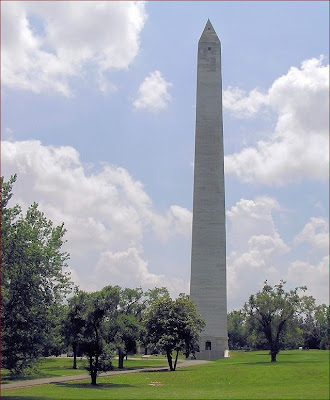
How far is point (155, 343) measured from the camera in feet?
182

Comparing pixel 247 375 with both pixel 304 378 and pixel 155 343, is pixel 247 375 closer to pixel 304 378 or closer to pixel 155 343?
pixel 304 378

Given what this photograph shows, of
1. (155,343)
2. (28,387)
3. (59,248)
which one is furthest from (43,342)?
(155,343)

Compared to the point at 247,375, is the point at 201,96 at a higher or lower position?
higher

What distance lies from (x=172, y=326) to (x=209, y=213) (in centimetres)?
2739

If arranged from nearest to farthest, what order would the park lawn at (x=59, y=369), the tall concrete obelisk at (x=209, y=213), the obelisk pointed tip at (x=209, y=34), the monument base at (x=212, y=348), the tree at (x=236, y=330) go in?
1. the park lawn at (x=59, y=369)
2. the monument base at (x=212, y=348)
3. the tall concrete obelisk at (x=209, y=213)
4. the obelisk pointed tip at (x=209, y=34)
5. the tree at (x=236, y=330)

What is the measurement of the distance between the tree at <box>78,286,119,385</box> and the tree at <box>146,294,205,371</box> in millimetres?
17303

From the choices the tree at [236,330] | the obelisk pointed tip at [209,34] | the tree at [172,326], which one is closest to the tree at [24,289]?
the tree at [172,326]

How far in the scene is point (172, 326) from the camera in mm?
55438

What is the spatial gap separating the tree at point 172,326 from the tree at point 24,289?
2716cm

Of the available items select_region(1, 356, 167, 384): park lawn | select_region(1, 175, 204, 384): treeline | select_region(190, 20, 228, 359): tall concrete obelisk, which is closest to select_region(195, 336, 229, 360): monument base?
select_region(190, 20, 228, 359): tall concrete obelisk

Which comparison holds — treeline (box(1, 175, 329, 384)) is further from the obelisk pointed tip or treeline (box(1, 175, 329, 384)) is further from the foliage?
the obelisk pointed tip

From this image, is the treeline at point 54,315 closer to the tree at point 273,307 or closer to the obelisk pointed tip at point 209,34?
the tree at point 273,307

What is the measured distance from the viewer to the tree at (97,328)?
3706cm

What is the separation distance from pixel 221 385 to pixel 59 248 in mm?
14257
